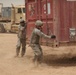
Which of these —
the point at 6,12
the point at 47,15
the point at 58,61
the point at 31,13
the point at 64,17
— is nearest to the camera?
the point at 64,17

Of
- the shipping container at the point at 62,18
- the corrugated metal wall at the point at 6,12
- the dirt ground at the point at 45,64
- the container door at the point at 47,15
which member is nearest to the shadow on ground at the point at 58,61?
the dirt ground at the point at 45,64

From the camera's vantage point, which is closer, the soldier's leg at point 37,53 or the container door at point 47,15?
the container door at point 47,15

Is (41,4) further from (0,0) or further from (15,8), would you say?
(0,0)

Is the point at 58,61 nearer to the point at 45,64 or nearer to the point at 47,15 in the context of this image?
the point at 45,64

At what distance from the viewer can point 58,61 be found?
41.0 ft

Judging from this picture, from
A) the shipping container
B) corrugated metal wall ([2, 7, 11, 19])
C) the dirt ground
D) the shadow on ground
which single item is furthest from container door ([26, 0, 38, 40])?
corrugated metal wall ([2, 7, 11, 19])

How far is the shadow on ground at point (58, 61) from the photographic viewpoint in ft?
38.8

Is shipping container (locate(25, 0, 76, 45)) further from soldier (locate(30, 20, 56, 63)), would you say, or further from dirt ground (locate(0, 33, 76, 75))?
dirt ground (locate(0, 33, 76, 75))

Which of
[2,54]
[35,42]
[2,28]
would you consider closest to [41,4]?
[35,42]

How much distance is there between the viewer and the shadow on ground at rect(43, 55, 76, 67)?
1181 centimetres

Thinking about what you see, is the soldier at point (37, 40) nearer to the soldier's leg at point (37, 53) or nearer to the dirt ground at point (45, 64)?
the soldier's leg at point (37, 53)

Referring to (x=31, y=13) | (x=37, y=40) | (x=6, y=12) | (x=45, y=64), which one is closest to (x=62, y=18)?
(x=37, y=40)

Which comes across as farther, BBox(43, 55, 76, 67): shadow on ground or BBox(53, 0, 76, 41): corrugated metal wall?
BBox(43, 55, 76, 67): shadow on ground

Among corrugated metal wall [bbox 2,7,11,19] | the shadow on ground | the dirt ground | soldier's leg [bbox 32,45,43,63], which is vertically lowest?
the shadow on ground
